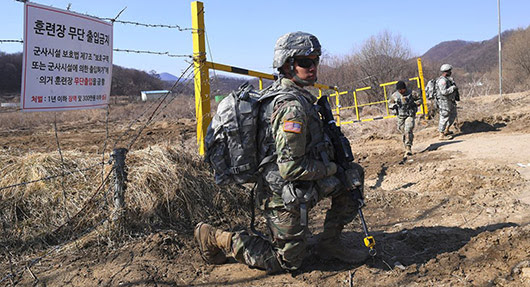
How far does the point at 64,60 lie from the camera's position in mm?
2777

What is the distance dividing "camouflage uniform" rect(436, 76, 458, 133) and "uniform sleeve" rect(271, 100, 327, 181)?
754 cm

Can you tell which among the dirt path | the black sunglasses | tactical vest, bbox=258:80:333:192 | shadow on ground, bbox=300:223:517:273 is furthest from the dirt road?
the black sunglasses

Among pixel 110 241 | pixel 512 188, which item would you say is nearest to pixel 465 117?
pixel 512 188

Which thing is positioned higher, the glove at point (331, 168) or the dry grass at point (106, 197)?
the glove at point (331, 168)

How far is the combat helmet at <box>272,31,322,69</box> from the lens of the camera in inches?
108

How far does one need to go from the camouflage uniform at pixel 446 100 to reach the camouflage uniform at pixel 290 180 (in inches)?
281

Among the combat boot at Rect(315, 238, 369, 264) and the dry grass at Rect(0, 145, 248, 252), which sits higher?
the dry grass at Rect(0, 145, 248, 252)

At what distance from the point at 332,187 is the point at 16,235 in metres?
2.78

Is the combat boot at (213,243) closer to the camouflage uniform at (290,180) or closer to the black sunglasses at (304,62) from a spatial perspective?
the camouflage uniform at (290,180)

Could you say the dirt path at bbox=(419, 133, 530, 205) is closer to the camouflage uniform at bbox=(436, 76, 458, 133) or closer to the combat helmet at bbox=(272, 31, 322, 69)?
the camouflage uniform at bbox=(436, 76, 458, 133)

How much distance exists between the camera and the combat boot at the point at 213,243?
2920 mm

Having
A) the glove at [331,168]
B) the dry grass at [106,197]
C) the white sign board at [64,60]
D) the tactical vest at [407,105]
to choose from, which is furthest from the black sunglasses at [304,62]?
the tactical vest at [407,105]

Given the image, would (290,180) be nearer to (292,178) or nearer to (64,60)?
(292,178)

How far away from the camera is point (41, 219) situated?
11.2ft
